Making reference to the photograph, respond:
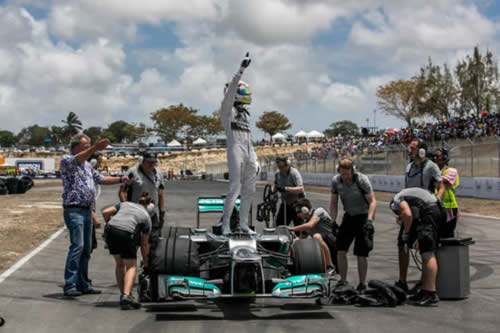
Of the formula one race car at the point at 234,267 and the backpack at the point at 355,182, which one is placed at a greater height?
the backpack at the point at 355,182

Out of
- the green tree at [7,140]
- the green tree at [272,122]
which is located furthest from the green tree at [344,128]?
the green tree at [7,140]

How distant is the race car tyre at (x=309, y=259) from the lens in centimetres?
655

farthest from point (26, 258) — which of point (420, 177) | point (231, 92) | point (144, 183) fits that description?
point (420, 177)

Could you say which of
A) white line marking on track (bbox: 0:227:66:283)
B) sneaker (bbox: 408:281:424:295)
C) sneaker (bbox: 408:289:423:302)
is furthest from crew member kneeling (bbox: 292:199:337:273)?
white line marking on track (bbox: 0:227:66:283)

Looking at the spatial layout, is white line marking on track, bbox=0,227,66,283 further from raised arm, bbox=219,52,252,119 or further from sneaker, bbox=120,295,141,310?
raised arm, bbox=219,52,252,119

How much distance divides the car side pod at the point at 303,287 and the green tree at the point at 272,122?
125660 mm

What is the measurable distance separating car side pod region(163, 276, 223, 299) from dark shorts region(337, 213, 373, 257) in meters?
2.06

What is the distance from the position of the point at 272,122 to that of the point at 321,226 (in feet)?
409

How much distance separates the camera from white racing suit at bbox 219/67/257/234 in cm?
722

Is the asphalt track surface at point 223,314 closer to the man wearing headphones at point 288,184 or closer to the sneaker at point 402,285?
the sneaker at point 402,285

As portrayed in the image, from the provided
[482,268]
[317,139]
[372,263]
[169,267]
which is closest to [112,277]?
[169,267]

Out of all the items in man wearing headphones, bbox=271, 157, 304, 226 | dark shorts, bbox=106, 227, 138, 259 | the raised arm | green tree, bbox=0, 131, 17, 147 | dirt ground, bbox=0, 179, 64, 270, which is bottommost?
dirt ground, bbox=0, 179, 64, 270

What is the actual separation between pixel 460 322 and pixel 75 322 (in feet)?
12.3

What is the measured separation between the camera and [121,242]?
6504 millimetres
